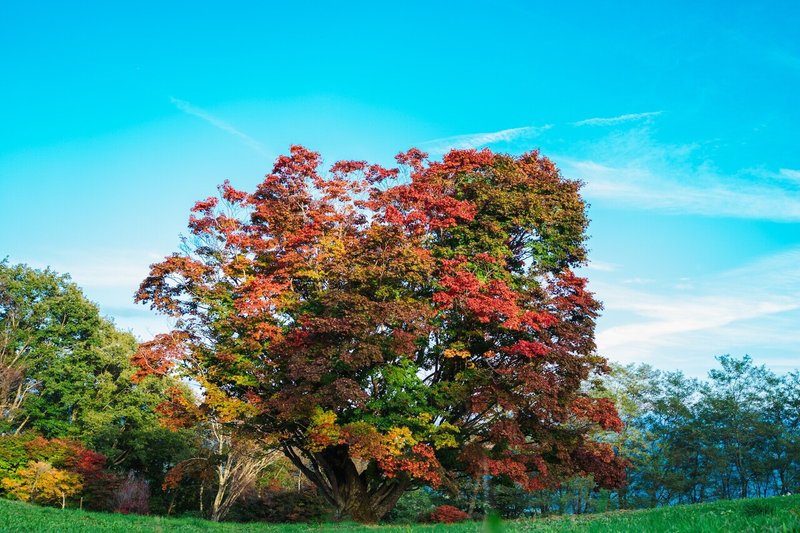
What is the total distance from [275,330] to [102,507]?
17.5 m

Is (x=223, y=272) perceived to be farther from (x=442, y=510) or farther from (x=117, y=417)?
(x=117, y=417)

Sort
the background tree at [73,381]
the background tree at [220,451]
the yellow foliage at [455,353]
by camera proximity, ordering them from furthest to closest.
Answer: the background tree at [73,381]
the background tree at [220,451]
the yellow foliage at [455,353]

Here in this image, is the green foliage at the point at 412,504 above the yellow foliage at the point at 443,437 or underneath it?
underneath

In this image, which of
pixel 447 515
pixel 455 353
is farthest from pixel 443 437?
pixel 447 515

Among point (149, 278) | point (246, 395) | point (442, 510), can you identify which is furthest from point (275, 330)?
point (442, 510)

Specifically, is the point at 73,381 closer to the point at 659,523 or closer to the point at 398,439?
the point at 398,439

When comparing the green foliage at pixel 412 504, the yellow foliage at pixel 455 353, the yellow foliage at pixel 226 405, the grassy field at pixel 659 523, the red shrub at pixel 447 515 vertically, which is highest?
the yellow foliage at pixel 455 353

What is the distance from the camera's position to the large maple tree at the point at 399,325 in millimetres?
16562

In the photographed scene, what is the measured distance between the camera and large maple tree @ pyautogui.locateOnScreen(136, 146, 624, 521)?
16.6m

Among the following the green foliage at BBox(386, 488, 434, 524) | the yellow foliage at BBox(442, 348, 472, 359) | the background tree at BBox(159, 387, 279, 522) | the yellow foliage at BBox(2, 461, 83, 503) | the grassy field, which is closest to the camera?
the grassy field

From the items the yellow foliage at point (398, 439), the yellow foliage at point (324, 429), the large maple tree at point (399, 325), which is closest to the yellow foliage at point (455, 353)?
the large maple tree at point (399, 325)

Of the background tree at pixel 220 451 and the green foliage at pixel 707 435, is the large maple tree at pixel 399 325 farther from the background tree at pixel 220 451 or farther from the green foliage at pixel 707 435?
the green foliage at pixel 707 435

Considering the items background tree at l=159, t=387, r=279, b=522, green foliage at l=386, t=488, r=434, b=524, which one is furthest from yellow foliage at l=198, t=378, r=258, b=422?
green foliage at l=386, t=488, r=434, b=524

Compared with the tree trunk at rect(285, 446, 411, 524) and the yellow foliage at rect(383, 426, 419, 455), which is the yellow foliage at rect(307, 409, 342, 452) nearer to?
the yellow foliage at rect(383, 426, 419, 455)
